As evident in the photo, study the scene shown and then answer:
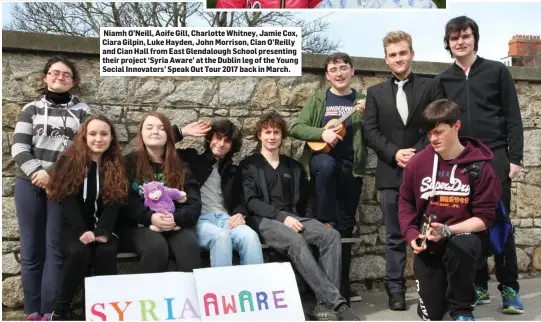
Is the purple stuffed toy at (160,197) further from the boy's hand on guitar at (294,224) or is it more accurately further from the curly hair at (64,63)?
the curly hair at (64,63)

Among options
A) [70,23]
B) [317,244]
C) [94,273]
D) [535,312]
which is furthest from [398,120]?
[70,23]

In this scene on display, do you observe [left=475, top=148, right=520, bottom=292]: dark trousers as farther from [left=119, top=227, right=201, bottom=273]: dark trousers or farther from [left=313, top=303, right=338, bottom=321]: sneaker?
[left=119, top=227, right=201, bottom=273]: dark trousers

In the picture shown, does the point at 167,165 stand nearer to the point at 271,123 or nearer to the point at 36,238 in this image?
the point at 271,123

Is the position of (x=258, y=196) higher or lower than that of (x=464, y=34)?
lower

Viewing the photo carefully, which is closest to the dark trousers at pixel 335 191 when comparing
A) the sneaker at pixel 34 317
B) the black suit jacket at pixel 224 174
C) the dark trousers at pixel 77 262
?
the black suit jacket at pixel 224 174

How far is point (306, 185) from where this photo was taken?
4383 millimetres

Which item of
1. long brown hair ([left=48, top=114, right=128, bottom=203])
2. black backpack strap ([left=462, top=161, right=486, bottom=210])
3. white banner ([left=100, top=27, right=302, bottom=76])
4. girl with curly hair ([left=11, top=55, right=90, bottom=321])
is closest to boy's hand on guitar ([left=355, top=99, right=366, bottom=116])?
white banner ([left=100, top=27, right=302, bottom=76])

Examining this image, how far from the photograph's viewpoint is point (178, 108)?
471 cm

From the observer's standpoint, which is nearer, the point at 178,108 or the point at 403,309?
the point at 403,309

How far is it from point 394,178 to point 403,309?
932mm

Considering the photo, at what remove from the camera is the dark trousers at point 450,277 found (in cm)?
334

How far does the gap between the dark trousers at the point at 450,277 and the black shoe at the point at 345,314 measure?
0.46m

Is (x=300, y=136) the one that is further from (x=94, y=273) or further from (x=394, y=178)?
(x=94, y=273)

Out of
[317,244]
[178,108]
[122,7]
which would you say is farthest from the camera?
[122,7]
